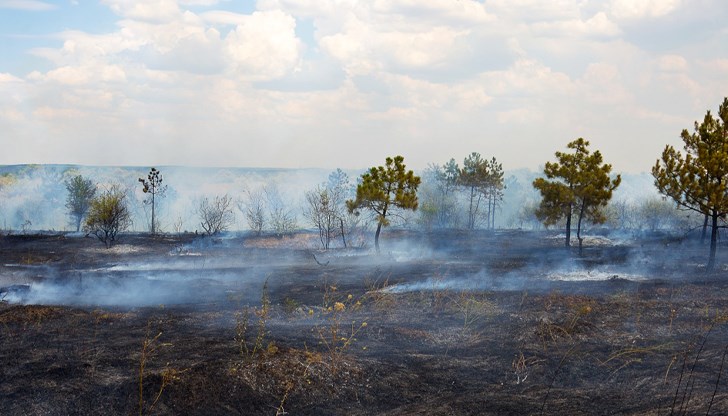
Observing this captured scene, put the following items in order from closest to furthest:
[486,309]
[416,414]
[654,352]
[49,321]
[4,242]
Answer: [416,414] → [654,352] → [49,321] → [486,309] → [4,242]

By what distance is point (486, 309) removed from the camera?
55.3 ft

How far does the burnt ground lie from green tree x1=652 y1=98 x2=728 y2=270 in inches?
141

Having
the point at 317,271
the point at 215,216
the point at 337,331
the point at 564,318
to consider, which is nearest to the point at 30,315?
the point at 337,331

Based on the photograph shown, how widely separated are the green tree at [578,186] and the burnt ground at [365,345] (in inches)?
522

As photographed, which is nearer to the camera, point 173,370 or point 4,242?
point 173,370

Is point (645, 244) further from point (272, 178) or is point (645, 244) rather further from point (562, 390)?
point (272, 178)

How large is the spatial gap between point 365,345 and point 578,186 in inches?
1276

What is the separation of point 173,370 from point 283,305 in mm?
8809

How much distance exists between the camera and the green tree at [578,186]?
39812 mm

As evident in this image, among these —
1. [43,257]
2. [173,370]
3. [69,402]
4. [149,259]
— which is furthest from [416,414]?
[43,257]

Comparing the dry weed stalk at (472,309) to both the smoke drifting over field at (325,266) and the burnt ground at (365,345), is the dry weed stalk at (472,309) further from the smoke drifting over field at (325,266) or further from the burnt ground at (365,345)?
the smoke drifting over field at (325,266)

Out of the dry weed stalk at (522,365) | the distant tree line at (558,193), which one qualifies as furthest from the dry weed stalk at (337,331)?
the distant tree line at (558,193)

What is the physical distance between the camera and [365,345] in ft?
42.3

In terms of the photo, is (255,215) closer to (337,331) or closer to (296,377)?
(337,331)
